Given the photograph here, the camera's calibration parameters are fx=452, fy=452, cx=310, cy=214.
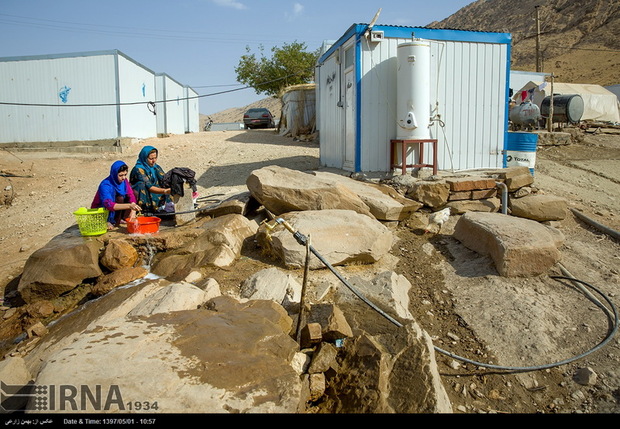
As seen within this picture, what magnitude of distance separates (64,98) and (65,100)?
0.08 meters

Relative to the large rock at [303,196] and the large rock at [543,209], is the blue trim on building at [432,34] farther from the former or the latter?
the large rock at [543,209]

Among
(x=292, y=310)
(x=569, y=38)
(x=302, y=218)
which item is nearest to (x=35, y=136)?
(x=302, y=218)

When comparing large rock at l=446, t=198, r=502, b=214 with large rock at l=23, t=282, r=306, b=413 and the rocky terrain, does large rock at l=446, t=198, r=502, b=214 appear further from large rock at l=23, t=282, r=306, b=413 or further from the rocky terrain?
large rock at l=23, t=282, r=306, b=413

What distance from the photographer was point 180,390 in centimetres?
235

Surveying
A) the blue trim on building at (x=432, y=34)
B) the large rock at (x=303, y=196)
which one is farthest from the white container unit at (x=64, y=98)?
the large rock at (x=303, y=196)

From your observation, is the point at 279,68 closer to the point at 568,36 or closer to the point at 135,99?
the point at 135,99

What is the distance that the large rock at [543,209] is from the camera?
21.4 feet

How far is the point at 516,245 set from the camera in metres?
4.91

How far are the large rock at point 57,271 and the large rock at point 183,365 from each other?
136 cm

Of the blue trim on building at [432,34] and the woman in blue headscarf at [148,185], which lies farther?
the blue trim on building at [432,34]

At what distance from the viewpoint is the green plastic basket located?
534 centimetres

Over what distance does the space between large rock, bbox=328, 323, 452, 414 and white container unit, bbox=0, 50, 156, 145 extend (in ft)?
48.9

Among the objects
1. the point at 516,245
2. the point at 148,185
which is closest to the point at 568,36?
the point at 516,245

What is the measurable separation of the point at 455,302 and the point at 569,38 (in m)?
51.6
